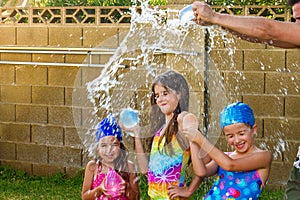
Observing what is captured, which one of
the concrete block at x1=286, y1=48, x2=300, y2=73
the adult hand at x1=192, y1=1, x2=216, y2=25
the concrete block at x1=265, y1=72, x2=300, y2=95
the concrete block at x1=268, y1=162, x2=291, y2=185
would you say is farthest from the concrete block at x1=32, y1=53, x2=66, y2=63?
the adult hand at x1=192, y1=1, x2=216, y2=25

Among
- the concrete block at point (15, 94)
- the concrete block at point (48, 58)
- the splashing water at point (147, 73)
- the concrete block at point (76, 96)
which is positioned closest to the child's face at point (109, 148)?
the splashing water at point (147, 73)

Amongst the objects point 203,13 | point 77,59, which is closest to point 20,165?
point 77,59

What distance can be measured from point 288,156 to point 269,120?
1.08 ft

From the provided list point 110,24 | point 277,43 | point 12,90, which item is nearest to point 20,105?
point 12,90

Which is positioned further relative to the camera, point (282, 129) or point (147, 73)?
point (147, 73)

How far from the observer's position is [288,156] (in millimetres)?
5836

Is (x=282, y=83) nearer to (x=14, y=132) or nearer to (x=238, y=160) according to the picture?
(x=238, y=160)

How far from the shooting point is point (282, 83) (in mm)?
5793

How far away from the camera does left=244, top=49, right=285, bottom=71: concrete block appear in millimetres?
5793

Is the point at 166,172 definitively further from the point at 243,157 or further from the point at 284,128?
the point at 284,128

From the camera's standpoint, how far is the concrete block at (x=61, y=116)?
264 inches

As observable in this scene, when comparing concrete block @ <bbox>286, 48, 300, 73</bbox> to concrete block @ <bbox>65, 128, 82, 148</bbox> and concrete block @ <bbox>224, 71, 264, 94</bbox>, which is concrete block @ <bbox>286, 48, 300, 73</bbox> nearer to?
concrete block @ <bbox>224, 71, 264, 94</bbox>

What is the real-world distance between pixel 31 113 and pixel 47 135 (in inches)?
10.9

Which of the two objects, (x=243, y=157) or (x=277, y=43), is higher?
(x=277, y=43)
